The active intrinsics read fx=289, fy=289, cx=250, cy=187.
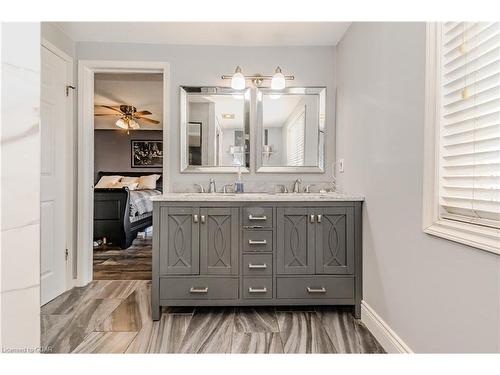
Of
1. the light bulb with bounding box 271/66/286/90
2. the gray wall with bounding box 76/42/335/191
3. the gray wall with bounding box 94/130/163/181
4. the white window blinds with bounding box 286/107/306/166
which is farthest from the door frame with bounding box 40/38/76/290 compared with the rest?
the gray wall with bounding box 94/130/163/181

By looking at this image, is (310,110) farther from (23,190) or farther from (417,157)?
(23,190)

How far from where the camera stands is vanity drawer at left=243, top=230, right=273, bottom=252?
215 cm

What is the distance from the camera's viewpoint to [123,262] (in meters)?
3.58

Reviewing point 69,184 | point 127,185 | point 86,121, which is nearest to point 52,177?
point 69,184

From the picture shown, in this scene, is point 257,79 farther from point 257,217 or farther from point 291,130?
point 257,217

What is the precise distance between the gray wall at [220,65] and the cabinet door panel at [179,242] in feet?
2.14

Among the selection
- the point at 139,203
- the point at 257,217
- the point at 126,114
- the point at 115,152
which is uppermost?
the point at 126,114

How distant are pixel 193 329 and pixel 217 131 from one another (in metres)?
1.70

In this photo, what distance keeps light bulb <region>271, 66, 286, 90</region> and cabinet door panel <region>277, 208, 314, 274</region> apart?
3.91ft

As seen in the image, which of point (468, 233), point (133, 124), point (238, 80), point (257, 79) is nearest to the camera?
point (468, 233)

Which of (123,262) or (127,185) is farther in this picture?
(127,185)

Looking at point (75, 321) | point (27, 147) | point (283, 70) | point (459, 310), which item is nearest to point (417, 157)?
point (459, 310)

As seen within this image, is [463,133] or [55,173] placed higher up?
[463,133]
